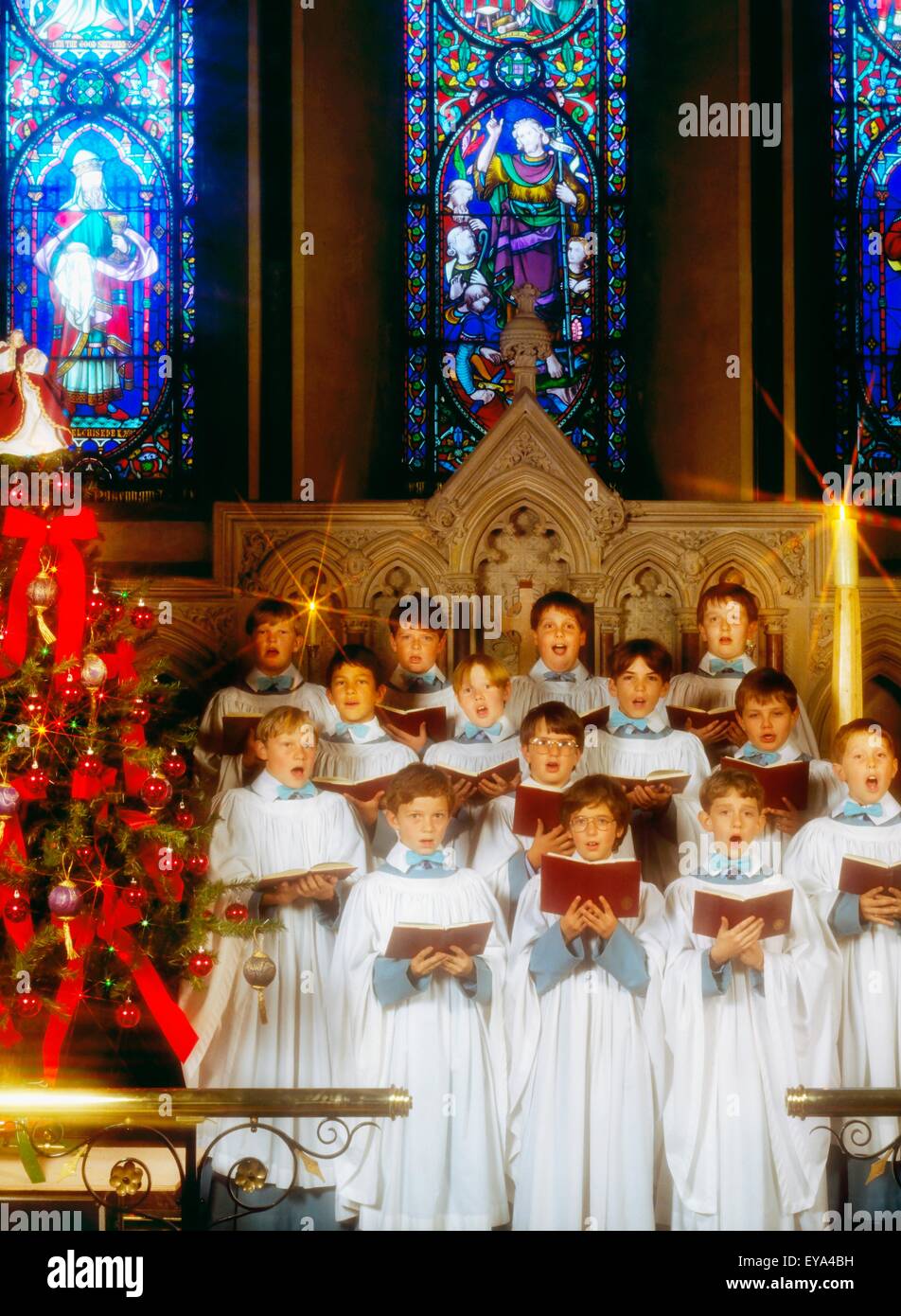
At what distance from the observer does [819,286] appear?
1058cm

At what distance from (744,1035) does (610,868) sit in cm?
77

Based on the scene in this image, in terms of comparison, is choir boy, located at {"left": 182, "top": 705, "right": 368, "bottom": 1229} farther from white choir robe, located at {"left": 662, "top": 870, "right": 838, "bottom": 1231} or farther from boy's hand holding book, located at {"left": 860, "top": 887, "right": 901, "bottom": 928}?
boy's hand holding book, located at {"left": 860, "top": 887, "right": 901, "bottom": 928}

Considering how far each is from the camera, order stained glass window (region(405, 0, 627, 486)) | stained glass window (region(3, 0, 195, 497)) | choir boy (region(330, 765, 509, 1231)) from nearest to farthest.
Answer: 1. choir boy (region(330, 765, 509, 1231))
2. stained glass window (region(3, 0, 195, 497))
3. stained glass window (region(405, 0, 627, 486))

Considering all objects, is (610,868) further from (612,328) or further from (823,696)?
(612,328)

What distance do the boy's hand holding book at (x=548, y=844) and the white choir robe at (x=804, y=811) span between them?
21.0 inches

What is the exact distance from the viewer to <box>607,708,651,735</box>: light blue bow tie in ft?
26.1

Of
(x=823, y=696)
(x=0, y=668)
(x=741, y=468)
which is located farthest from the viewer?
(x=741, y=468)

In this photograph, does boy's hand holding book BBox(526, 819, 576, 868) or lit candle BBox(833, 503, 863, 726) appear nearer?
boy's hand holding book BBox(526, 819, 576, 868)

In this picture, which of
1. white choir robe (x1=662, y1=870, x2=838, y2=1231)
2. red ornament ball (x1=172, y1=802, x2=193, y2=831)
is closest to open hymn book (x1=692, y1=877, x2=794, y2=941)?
white choir robe (x1=662, y1=870, x2=838, y2=1231)

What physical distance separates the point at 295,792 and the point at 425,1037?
3.98 ft

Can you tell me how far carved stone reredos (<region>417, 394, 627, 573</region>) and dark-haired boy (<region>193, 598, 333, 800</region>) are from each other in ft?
3.46

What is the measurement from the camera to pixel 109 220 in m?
10.9

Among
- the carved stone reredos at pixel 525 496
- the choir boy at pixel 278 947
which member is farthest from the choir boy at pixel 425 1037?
the carved stone reredos at pixel 525 496

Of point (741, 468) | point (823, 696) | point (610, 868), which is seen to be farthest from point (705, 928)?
point (741, 468)
